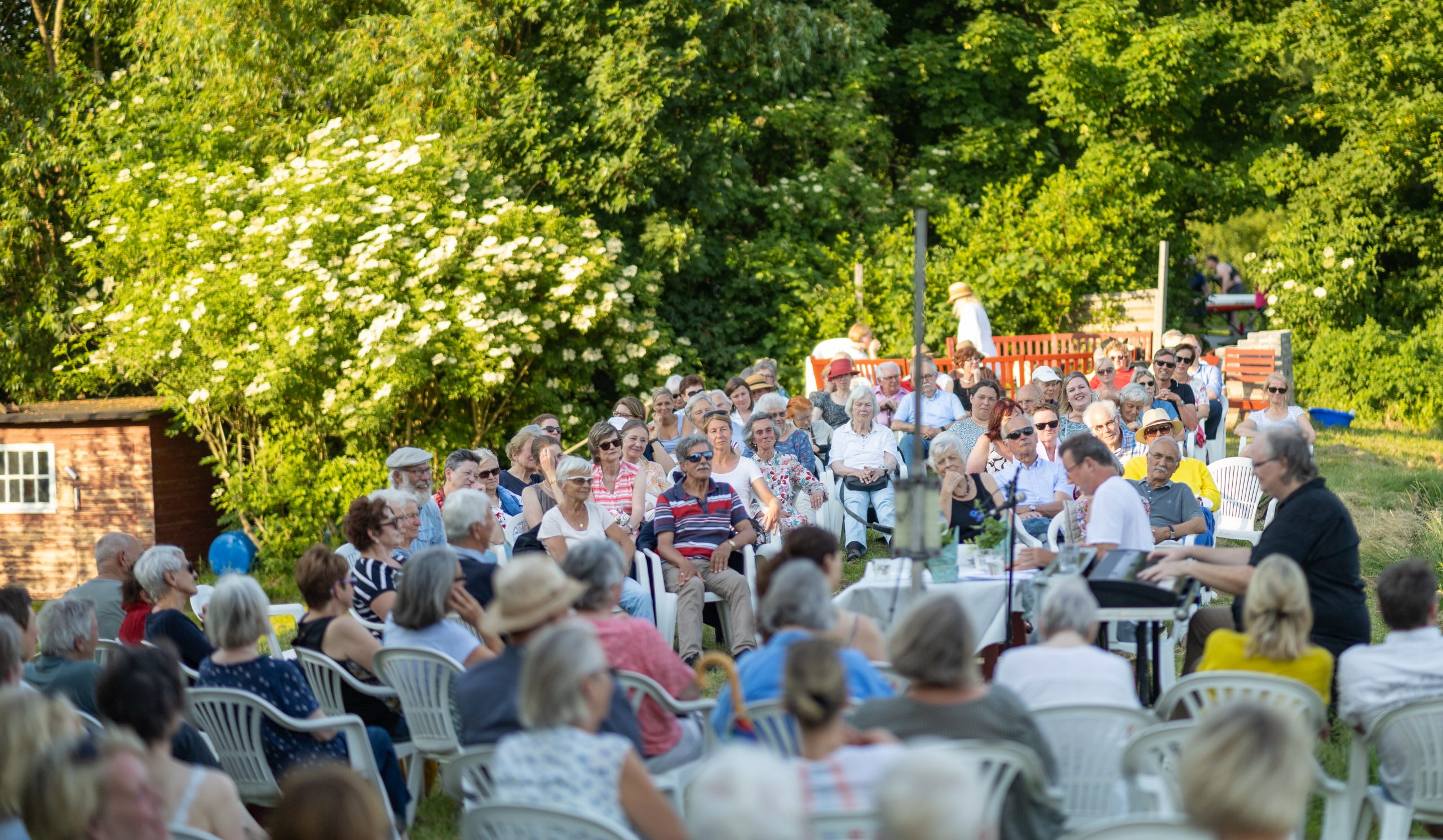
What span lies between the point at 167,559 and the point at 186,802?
209 cm

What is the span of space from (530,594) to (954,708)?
1.30m

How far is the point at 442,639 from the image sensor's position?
482 cm

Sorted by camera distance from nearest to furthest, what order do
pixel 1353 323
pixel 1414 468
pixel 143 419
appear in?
pixel 1414 468 < pixel 143 419 < pixel 1353 323

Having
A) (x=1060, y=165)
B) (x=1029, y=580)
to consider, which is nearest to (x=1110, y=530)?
(x=1029, y=580)

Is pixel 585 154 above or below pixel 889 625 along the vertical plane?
above

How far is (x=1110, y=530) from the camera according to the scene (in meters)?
5.84

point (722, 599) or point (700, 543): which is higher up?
point (700, 543)

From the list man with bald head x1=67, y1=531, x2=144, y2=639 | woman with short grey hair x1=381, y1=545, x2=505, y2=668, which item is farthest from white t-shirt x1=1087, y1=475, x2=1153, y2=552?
man with bald head x1=67, y1=531, x2=144, y2=639

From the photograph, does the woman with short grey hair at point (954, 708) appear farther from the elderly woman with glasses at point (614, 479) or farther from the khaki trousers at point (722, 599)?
the elderly woman with glasses at point (614, 479)

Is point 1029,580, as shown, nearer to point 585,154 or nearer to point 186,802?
point 186,802

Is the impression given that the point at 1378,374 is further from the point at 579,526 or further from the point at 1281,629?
the point at 1281,629

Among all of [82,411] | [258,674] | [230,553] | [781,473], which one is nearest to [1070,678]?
[258,674]

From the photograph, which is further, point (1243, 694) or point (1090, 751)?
point (1243, 694)

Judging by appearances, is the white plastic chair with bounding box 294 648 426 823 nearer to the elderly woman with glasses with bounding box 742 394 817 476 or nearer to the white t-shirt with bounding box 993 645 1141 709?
the white t-shirt with bounding box 993 645 1141 709
